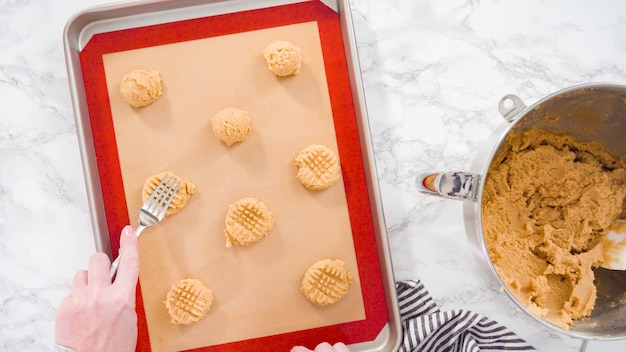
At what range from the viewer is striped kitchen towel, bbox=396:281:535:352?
4.32 ft

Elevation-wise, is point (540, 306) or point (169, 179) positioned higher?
point (169, 179)

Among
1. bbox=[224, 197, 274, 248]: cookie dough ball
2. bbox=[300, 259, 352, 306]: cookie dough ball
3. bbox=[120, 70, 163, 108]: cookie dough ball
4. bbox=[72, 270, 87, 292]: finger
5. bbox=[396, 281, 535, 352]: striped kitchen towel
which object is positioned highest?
bbox=[120, 70, 163, 108]: cookie dough ball

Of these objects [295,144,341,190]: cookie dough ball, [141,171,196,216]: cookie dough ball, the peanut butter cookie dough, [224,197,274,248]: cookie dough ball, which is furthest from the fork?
the peanut butter cookie dough

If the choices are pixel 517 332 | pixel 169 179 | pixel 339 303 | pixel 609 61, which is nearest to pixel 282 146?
pixel 169 179

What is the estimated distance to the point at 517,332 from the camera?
54.7 inches

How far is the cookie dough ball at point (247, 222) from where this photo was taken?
1.28 metres

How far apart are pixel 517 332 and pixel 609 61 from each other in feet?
2.37

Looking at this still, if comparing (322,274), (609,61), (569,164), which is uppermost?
(609,61)

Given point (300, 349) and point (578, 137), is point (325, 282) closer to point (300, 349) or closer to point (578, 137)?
point (300, 349)

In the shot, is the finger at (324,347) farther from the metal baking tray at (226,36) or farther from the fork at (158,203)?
the fork at (158,203)

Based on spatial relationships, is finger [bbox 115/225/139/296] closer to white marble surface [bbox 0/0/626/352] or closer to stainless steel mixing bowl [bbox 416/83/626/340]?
white marble surface [bbox 0/0/626/352]

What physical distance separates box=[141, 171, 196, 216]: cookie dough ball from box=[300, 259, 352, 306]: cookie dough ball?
331 millimetres

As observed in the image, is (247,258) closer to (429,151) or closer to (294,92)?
(294,92)

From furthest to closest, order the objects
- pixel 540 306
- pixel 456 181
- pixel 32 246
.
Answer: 1. pixel 32 246
2. pixel 540 306
3. pixel 456 181
